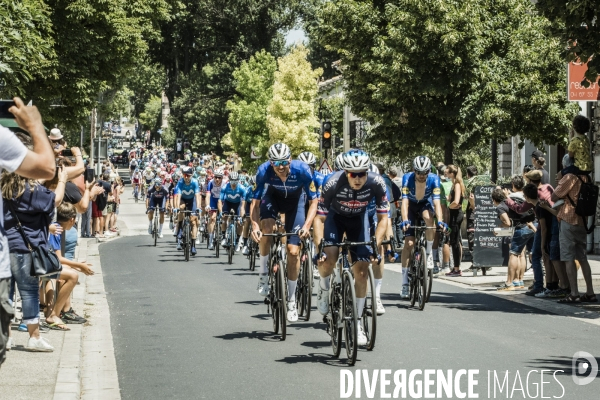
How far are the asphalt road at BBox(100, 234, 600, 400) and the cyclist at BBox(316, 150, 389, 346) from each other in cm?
69

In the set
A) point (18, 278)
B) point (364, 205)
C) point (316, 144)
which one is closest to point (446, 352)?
point (364, 205)

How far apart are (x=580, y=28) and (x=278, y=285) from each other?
5884 mm

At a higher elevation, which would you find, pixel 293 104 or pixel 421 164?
pixel 293 104

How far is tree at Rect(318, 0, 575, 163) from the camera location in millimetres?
25719

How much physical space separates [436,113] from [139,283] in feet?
35.2

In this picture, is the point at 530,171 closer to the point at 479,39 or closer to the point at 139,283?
the point at 139,283

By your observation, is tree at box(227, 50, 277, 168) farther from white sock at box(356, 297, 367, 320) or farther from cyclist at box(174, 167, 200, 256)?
white sock at box(356, 297, 367, 320)

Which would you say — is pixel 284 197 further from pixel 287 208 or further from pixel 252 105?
pixel 252 105

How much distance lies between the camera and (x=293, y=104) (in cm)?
7862

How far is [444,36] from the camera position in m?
25.4

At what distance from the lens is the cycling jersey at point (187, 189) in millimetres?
24383

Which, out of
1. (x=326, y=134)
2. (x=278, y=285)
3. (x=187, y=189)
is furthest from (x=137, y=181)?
(x=278, y=285)

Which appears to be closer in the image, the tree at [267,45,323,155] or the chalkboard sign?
the chalkboard sign

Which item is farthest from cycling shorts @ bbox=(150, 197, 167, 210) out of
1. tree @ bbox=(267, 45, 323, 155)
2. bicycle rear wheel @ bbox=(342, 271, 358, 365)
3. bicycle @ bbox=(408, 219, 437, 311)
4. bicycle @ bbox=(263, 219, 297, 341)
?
tree @ bbox=(267, 45, 323, 155)
